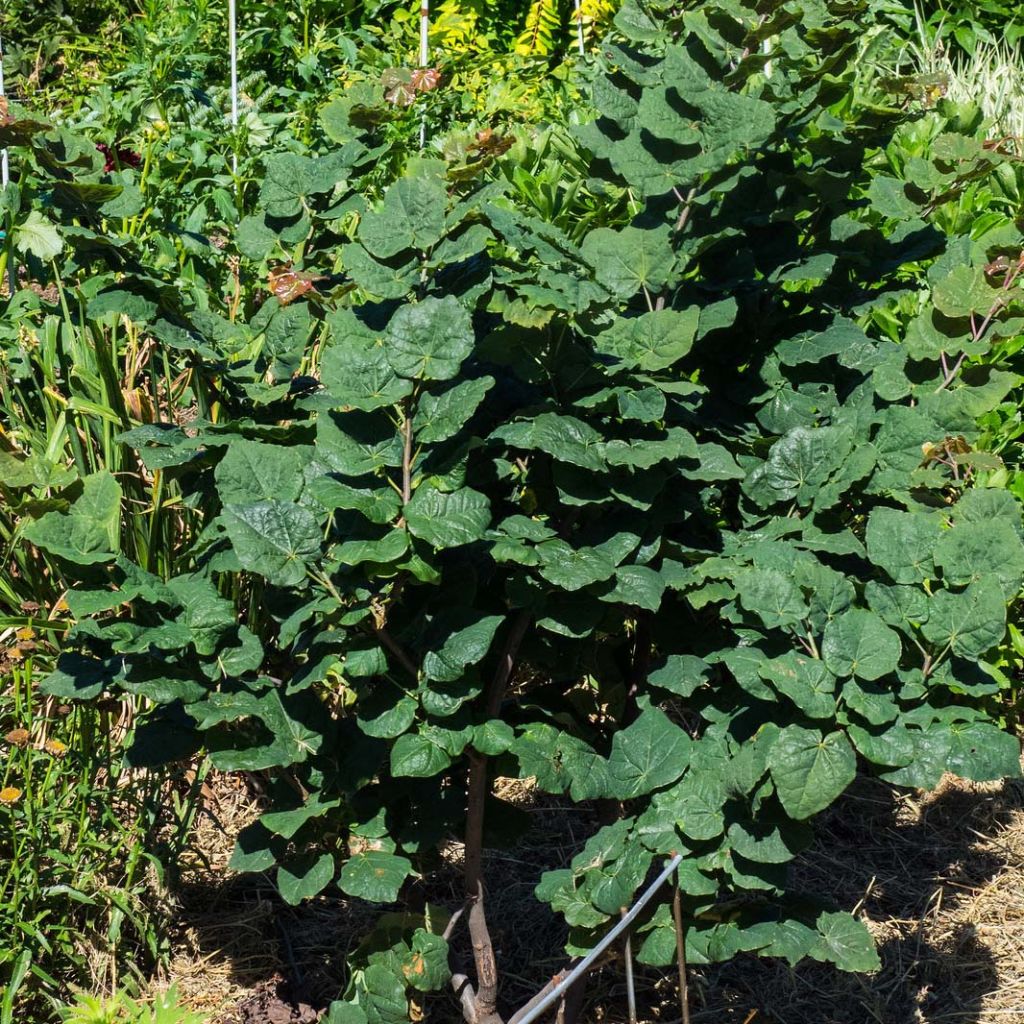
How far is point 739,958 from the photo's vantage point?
8.27 feet

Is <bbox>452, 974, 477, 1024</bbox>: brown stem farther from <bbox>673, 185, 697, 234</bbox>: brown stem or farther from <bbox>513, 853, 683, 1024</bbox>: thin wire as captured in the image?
<bbox>673, 185, 697, 234</bbox>: brown stem

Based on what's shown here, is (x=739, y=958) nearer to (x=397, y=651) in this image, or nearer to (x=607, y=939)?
(x=607, y=939)

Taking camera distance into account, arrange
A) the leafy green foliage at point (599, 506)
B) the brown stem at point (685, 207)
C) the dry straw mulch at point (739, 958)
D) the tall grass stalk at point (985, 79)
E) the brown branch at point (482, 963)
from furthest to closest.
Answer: the tall grass stalk at point (985, 79), the dry straw mulch at point (739, 958), the brown branch at point (482, 963), the brown stem at point (685, 207), the leafy green foliage at point (599, 506)

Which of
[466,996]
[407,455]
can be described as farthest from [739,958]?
Answer: [407,455]

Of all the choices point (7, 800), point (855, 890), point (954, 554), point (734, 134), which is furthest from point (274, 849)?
point (855, 890)

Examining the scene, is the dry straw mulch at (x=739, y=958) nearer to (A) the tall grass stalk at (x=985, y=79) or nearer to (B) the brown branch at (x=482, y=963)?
(B) the brown branch at (x=482, y=963)

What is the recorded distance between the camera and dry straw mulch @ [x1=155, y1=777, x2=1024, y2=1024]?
7.75 feet

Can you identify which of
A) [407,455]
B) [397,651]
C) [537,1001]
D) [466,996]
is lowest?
[466,996]

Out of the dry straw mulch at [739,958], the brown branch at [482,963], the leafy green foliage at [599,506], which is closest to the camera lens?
the leafy green foliage at [599,506]

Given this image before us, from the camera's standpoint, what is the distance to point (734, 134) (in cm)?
165

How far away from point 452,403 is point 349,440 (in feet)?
0.47

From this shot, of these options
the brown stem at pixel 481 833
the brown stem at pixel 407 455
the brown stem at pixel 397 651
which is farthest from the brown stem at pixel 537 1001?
the brown stem at pixel 407 455

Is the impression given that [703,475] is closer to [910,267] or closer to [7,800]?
[7,800]

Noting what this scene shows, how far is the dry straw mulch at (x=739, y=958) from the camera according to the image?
236 centimetres
